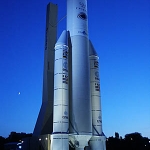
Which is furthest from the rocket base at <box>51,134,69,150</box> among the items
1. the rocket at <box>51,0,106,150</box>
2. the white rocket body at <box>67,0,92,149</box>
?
the white rocket body at <box>67,0,92,149</box>

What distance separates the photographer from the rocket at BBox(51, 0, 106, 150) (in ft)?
Answer: 67.2

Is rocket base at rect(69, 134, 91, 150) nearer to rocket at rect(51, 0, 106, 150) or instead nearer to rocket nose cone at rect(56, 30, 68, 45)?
rocket at rect(51, 0, 106, 150)

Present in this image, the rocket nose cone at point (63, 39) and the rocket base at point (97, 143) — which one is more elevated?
the rocket nose cone at point (63, 39)

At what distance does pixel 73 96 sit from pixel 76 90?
0.65 metres

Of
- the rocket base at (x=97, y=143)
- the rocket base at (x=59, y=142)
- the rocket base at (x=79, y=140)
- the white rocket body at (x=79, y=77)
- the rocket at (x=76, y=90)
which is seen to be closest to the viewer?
the rocket base at (x=59, y=142)

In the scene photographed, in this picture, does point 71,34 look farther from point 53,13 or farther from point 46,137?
point 46,137

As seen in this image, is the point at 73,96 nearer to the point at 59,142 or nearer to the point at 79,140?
the point at 79,140

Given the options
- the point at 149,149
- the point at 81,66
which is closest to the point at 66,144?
the point at 81,66

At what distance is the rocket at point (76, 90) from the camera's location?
67.2ft

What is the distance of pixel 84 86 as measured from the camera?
22.4m

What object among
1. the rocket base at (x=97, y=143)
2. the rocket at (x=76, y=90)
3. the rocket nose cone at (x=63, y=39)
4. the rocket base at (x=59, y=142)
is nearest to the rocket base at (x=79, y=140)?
the rocket at (x=76, y=90)

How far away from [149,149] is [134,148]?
5.35 meters

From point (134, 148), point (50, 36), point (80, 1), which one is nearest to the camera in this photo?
point (80, 1)

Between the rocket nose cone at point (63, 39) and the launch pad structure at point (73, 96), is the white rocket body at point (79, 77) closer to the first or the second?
the launch pad structure at point (73, 96)
